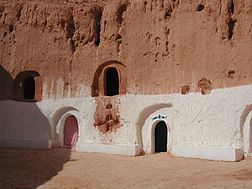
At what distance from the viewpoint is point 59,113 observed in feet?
64.5

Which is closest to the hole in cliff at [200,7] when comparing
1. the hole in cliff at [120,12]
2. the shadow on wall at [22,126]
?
the hole in cliff at [120,12]

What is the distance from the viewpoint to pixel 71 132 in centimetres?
1950

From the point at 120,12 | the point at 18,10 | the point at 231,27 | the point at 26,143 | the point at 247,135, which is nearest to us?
the point at 247,135

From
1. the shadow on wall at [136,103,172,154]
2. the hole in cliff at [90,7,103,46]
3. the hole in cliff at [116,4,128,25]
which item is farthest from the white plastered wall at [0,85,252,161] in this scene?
the hole in cliff at [116,4,128,25]

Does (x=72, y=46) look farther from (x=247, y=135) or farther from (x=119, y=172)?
(x=247, y=135)

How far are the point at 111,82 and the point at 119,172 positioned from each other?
7.70 m

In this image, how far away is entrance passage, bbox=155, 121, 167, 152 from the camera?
1702cm

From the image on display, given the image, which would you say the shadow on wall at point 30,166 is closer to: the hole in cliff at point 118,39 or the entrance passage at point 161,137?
the entrance passage at point 161,137

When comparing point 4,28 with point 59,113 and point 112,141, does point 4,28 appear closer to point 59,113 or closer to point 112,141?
point 59,113

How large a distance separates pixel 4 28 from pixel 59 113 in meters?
5.61

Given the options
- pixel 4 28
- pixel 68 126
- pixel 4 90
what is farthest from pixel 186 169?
pixel 4 28

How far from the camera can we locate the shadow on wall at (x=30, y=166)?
11.5m

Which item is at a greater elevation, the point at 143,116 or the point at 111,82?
the point at 111,82

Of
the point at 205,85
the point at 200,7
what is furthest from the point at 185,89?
the point at 200,7
